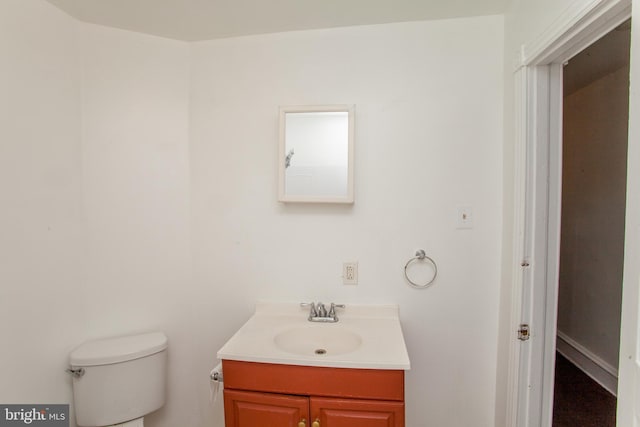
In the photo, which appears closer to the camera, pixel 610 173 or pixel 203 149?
pixel 203 149

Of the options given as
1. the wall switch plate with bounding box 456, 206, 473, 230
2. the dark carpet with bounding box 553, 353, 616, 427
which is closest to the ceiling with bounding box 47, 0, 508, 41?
the wall switch plate with bounding box 456, 206, 473, 230

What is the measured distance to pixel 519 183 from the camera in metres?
1.21

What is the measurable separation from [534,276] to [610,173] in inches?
64.0

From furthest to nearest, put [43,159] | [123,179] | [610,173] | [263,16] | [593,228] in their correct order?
[593,228] < [610,173] < [123,179] < [263,16] < [43,159]

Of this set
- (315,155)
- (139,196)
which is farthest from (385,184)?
(139,196)

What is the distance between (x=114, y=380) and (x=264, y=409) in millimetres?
732

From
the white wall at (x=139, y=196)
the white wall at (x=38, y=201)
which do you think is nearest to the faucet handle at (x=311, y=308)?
the white wall at (x=139, y=196)

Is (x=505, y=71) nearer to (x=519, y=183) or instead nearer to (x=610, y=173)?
(x=519, y=183)

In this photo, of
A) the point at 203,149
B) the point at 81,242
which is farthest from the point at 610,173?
the point at 81,242

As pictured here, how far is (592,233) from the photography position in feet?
7.55

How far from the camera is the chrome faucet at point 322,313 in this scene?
1.45 m

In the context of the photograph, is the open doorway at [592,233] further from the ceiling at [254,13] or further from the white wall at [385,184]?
the ceiling at [254,13]

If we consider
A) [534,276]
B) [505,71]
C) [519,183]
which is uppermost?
[505,71]

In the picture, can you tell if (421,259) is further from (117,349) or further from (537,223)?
(117,349)
